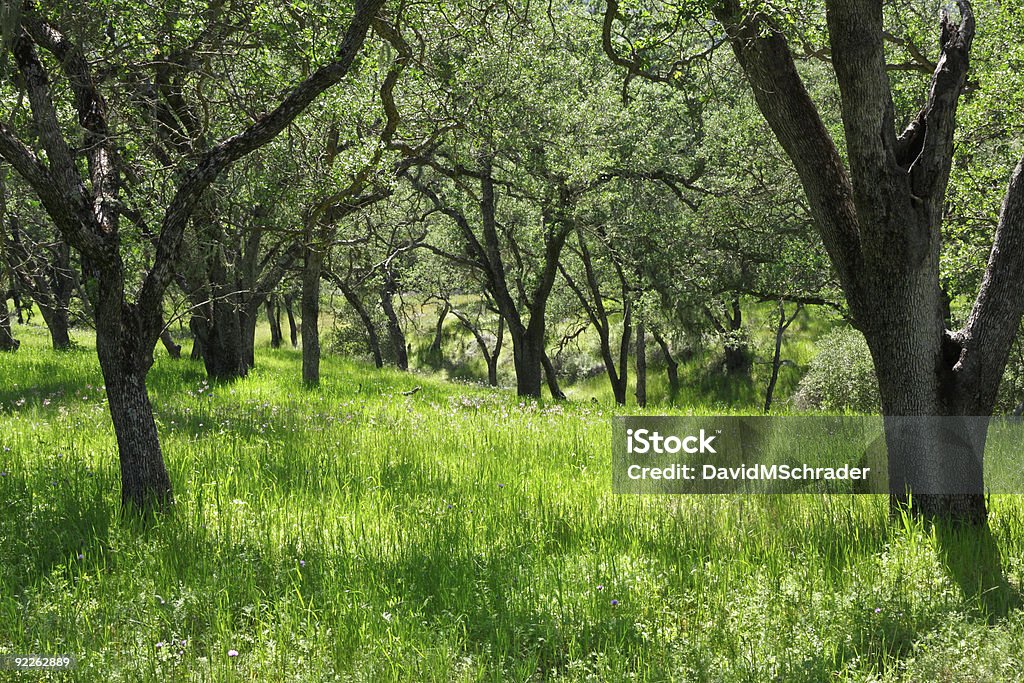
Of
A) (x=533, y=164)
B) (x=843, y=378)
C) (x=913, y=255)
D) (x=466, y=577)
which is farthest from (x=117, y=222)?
(x=843, y=378)

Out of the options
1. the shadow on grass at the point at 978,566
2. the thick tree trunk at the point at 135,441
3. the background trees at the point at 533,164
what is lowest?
the shadow on grass at the point at 978,566

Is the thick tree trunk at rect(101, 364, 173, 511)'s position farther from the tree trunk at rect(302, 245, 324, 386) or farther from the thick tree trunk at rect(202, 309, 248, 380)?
the thick tree trunk at rect(202, 309, 248, 380)

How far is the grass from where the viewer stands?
145 inches

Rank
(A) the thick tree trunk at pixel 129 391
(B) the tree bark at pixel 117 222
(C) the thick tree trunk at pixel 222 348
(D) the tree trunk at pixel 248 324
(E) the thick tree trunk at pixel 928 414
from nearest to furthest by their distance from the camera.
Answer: (B) the tree bark at pixel 117 222 < (A) the thick tree trunk at pixel 129 391 < (E) the thick tree trunk at pixel 928 414 < (C) the thick tree trunk at pixel 222 348 < (D) the tree trunk at pixel 248 324

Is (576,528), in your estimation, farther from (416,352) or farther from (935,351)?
(416,352)

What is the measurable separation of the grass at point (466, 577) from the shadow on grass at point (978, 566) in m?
0.02

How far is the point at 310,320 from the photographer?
14008 mm

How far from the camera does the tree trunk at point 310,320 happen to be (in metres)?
13.0

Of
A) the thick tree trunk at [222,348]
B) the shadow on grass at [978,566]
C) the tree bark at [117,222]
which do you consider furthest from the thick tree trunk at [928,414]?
the thick tree trunk at [222,348]

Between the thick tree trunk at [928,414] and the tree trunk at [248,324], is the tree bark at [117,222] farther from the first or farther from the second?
the tree trunk at [248,324]

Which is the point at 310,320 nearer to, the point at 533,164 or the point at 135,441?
the point at 533,164

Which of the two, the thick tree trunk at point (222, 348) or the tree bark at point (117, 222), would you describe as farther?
the thick tree trunk at point (222, 348)

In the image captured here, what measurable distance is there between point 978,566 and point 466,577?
11.4ft

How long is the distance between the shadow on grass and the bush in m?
15.1
